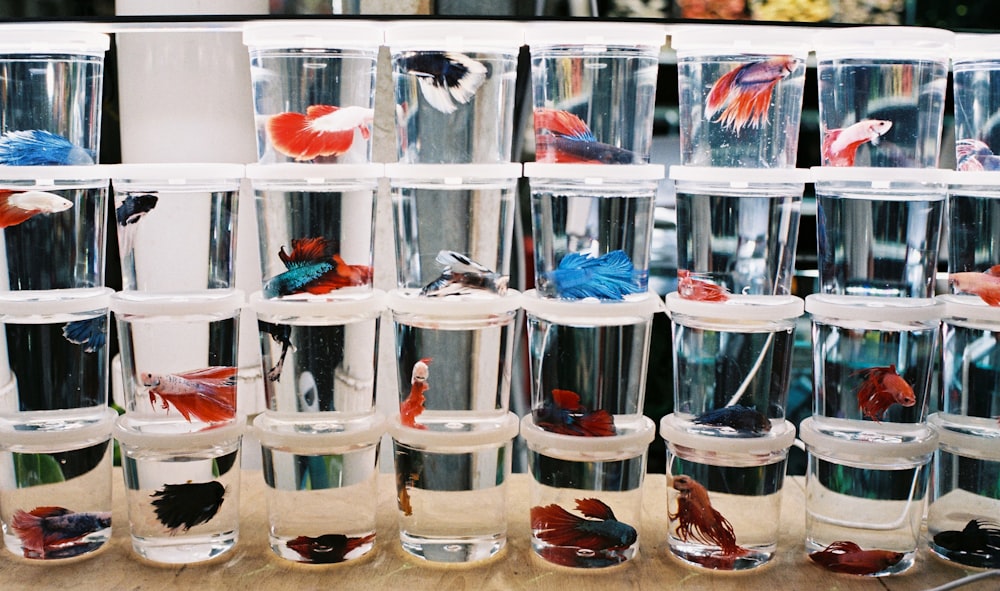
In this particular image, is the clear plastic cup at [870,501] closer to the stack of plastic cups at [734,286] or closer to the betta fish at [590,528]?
the stack of plastic cups at [734,286]

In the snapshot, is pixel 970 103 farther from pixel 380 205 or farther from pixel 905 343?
pixel 380 205

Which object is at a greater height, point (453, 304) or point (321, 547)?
point (453, 304)

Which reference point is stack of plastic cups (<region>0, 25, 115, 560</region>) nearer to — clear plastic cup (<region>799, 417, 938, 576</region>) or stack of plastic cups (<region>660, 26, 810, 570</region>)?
stack of plastic cups (<region>660, 26, 810, 570</region>)

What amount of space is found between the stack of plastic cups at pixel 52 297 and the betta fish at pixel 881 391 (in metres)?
1.25

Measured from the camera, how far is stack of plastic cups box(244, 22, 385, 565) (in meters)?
1.55

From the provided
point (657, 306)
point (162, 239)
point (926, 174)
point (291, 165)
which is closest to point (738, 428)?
point (657, 306)

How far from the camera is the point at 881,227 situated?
157cm

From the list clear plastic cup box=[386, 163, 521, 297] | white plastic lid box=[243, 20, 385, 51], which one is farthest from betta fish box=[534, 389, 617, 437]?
white plastic lid box=[243, 20, 385, 51]

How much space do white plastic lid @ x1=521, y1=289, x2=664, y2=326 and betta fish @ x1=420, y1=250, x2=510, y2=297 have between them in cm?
8

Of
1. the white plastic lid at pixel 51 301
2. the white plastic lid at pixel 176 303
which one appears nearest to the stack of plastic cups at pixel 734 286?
the white plastic lid at pixel 176 303

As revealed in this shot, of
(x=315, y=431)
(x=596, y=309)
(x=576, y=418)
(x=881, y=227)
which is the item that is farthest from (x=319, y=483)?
(x=881, y=227)

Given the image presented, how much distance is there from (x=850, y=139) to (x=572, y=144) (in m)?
0.44

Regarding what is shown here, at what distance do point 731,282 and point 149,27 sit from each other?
1061 mm

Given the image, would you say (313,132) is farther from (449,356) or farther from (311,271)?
(449,356)
